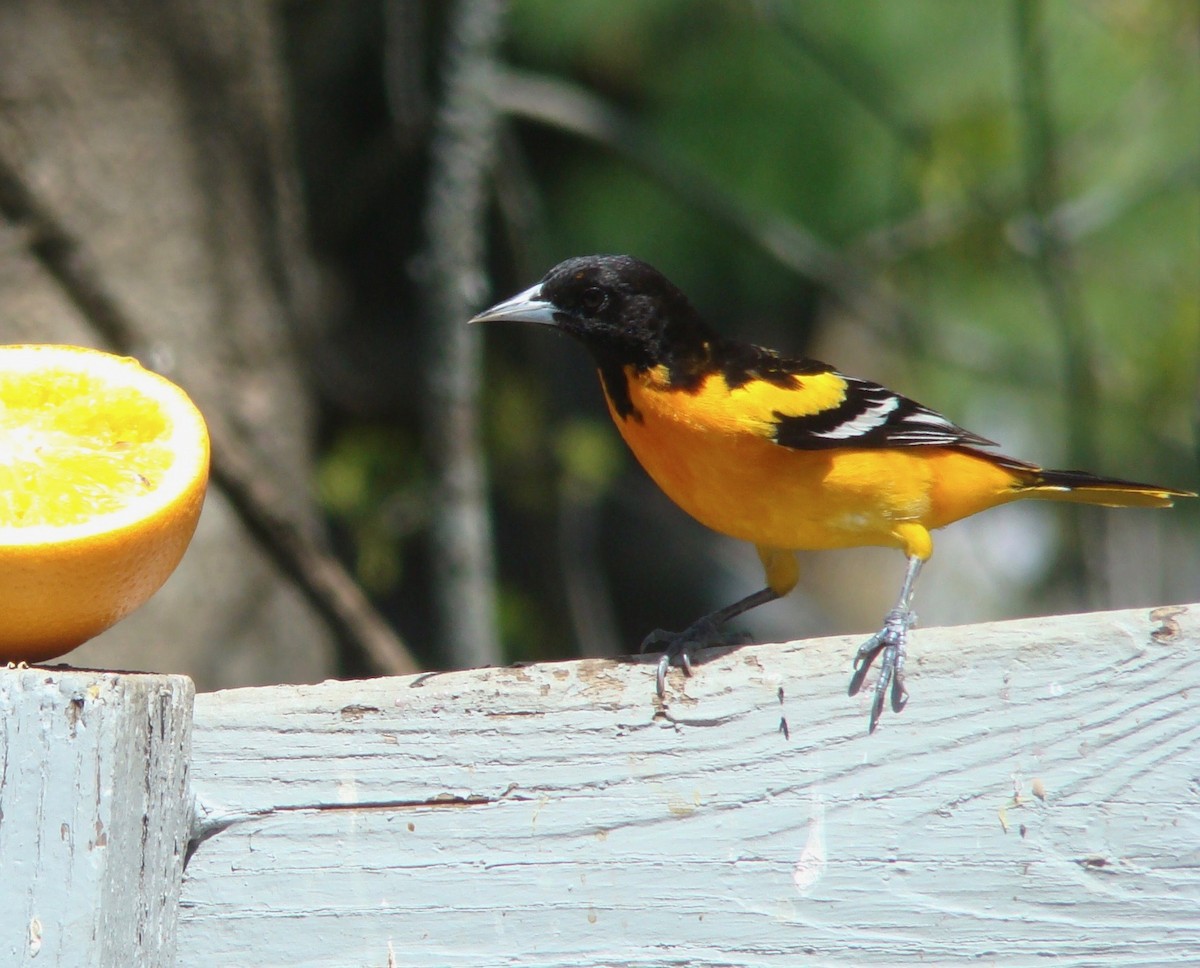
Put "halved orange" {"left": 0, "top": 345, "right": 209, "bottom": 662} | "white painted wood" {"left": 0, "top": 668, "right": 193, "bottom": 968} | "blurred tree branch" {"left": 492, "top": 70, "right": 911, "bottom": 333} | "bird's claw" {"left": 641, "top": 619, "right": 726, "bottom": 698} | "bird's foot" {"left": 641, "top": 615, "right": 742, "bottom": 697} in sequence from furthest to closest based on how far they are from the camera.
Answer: "blurred tree branch" {"left": 492, "top": 70, "right": 911, "bottom": 333}, "bird's foot" {"left": 641, "top": 615, "right": 742, "bottom": 697}, "bird's claw" {"left": 641, "top": 619, "right": 726, "bottom": 698}, "halved orange" {"left": 0, "top": 345, "right": 209, "bottom": 662}, "white painted wood" {"left": 0, "top": 668, "right": 193, "bottom": 968}

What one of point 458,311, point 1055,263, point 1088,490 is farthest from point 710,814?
point 1055,263

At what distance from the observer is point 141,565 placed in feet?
4.34

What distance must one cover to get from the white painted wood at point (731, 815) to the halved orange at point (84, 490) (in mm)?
170

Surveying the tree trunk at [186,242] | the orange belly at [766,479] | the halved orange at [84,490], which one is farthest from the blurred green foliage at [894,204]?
the halved orange at [84,490]

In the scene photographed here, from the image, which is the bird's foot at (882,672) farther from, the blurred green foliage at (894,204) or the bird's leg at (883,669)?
the blurred green foliage at (894,204)

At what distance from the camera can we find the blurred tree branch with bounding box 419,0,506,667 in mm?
3330

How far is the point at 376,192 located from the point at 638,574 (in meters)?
1.87

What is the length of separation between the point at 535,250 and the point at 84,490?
8.51 feet

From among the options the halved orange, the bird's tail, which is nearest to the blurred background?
the bird's tail

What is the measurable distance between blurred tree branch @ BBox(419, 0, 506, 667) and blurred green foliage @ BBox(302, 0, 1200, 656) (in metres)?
0.38

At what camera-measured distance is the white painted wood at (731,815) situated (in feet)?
4.22

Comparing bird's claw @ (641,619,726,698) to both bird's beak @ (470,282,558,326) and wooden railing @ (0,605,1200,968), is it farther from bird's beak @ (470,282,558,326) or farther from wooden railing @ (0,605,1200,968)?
bird's beak @ (470,282,558,326)

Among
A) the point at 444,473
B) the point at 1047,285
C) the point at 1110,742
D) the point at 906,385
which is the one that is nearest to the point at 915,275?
the point at 906,385

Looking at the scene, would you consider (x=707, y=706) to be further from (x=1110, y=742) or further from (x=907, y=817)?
(x=1110, y=742)
